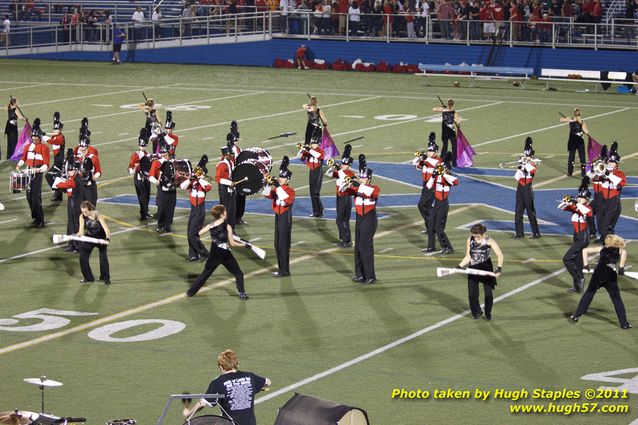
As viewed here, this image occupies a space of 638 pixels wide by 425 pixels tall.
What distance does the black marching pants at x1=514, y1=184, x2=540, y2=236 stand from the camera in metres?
24.3

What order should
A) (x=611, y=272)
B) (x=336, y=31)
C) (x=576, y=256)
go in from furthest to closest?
(x=336, y=31)
(x=576, y=256)
(x=611, y=272)

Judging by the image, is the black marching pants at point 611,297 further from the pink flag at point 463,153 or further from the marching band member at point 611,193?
the pink flag at point 463,153

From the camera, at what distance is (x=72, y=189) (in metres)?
23.4

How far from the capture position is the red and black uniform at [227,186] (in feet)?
80.0

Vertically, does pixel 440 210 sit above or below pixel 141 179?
below

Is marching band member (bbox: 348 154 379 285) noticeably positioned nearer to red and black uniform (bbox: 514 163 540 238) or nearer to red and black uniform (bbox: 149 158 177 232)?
red and black uniform (bbox: 514 163 540 238)

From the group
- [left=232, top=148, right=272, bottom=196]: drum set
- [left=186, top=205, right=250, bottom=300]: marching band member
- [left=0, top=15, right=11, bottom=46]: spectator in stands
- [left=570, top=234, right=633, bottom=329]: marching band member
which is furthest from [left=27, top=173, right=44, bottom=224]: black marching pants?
[left=0, top=15, right=11, bottom=46]: spectator in stands

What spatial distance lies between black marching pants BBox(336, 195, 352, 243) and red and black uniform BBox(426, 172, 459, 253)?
1433 mm

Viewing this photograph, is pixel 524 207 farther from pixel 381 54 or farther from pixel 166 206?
pixel 381 54

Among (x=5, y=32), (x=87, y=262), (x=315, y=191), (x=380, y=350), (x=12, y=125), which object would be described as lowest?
(x=380, y=350)

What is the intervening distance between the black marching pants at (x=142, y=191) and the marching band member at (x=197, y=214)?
351 centimetres

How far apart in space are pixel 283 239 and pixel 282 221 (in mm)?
301

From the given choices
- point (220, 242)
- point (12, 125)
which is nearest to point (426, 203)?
point (220, 242)

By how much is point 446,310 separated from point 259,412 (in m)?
5.22
